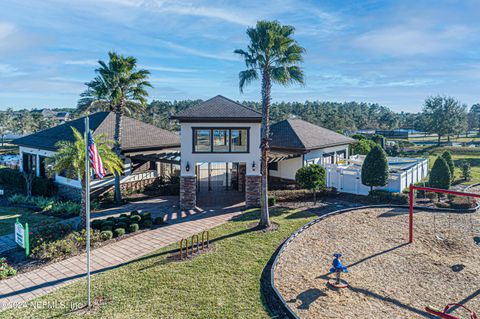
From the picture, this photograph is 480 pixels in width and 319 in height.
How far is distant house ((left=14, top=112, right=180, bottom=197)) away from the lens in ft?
71.7

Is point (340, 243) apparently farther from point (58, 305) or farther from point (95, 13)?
point (95, 13)

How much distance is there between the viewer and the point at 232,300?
8.93 meters

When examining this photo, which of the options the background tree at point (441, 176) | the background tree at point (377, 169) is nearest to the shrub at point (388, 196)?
the background tree at point (377, 169)

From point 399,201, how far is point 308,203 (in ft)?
18.6

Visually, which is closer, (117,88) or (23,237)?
(23,237)

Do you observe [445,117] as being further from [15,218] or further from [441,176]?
[15,218]

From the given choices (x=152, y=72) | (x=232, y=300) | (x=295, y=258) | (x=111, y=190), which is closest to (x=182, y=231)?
(x=295, y=258)

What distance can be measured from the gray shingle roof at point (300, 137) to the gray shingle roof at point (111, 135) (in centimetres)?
858

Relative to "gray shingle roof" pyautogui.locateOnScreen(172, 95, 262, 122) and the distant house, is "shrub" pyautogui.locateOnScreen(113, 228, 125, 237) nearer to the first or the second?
the distant house

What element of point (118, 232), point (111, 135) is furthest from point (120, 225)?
point (111, 135)

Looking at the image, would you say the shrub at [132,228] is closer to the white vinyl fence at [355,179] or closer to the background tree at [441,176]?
the white vinyl fence at [355,179]

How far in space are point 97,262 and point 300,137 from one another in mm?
18074

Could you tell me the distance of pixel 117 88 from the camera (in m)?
19.1

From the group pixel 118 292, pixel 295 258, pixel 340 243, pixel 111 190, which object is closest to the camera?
pixel 118 292
